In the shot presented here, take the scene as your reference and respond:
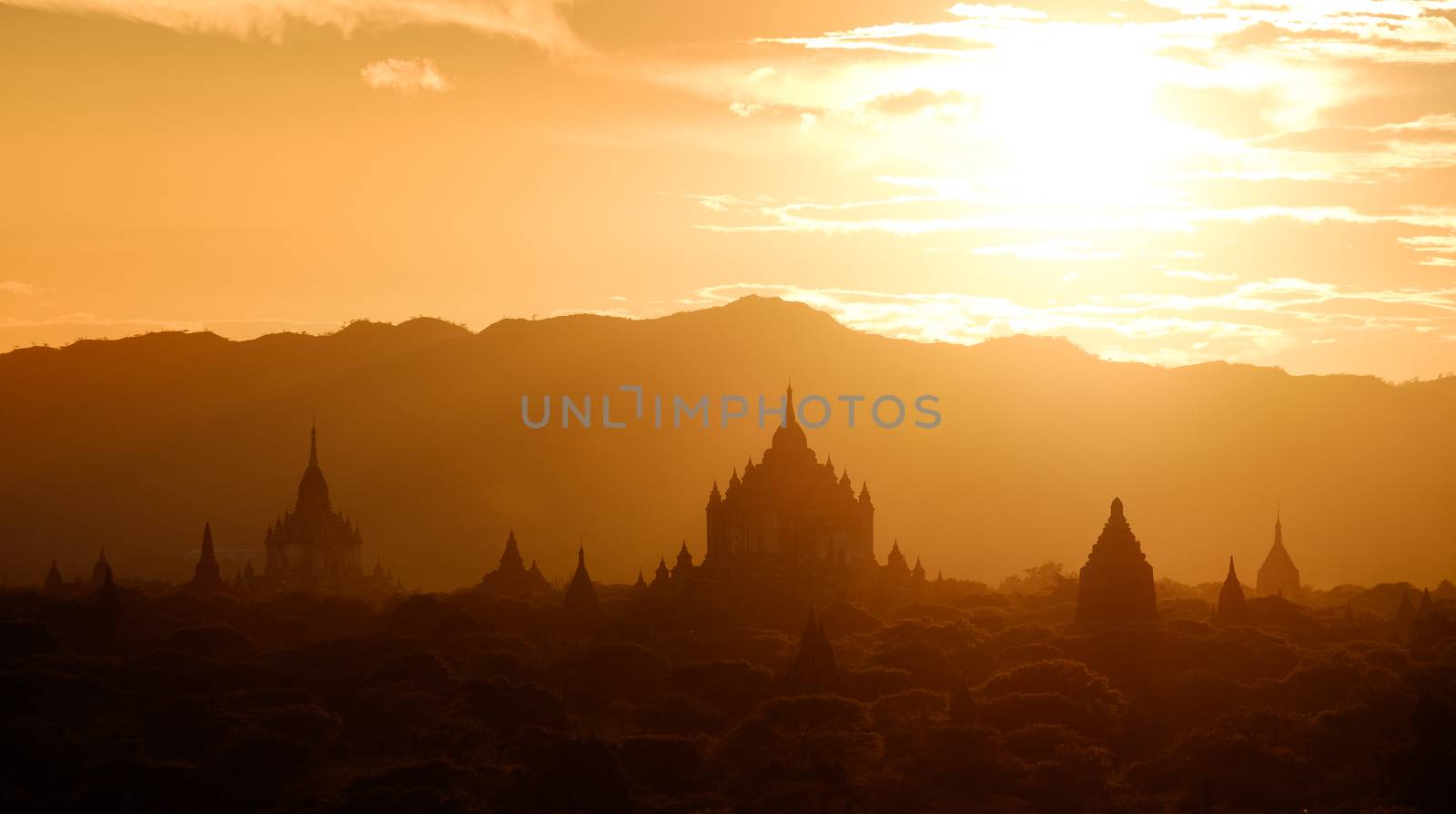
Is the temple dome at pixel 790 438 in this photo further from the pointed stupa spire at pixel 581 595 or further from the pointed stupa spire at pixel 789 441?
the pointed stupa spire at pixel 581 595

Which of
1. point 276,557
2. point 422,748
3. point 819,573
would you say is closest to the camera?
point 422,748

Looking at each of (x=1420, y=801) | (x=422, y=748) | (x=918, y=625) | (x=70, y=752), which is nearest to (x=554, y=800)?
(x=422, y=748)

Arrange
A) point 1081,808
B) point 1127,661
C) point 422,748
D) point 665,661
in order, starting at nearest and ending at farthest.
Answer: point 1081,808 → point 422,748 → point 1127,661 → point 665,661

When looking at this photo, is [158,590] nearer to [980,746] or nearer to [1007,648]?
[1007,648]

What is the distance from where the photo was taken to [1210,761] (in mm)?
75125

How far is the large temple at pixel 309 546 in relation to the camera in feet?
530

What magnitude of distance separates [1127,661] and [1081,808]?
25.9 m

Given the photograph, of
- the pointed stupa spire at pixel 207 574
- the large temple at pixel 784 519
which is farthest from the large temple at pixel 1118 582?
the pointed stupa spire at pixel 207 574

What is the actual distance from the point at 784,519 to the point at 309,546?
1884 inches

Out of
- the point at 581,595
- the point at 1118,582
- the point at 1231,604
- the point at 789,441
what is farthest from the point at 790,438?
the point at 1118,582

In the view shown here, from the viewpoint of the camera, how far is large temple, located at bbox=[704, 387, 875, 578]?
13012cm

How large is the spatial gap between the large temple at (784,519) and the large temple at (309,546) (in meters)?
41.8

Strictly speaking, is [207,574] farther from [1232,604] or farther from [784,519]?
[1232,604]

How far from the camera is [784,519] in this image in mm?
130000
